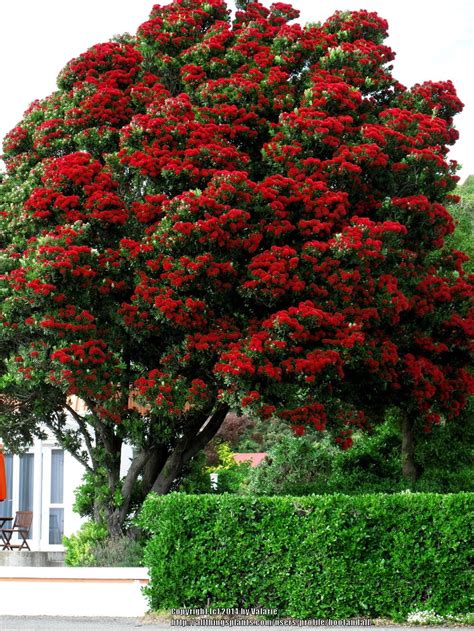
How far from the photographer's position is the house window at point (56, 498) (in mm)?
19984

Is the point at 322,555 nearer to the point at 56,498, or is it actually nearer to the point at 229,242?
the point at 229,242

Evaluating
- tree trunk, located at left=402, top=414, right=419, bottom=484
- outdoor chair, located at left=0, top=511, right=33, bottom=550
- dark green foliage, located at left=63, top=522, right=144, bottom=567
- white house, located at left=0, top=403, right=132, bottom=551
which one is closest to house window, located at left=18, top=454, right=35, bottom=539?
white house, located at left=0, top=403, right=132, bottom=551

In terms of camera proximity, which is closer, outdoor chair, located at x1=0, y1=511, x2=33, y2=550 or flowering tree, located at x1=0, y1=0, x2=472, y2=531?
flowering tree, located at x1=0, y1=0, x2=472, y2=531

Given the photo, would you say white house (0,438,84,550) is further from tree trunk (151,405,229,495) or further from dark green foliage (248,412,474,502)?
tree trunk (151,405,229,495)

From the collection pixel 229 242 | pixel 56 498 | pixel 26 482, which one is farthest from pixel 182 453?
pixel 26 482

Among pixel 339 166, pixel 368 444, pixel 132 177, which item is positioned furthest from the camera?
pixel 368 444

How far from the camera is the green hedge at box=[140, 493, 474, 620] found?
1099cm

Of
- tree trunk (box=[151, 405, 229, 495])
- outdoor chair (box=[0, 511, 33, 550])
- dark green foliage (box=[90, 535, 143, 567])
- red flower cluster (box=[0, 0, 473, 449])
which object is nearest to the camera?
red flower cluster (box=[0, 0, 473, 449])

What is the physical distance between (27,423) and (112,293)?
4.02m

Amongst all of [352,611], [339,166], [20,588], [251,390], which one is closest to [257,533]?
[352,611]

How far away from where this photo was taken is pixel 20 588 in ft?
40.4

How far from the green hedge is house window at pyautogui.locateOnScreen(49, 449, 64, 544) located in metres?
9.26

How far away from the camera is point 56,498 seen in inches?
793

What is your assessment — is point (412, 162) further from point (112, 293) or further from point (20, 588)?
point (20, 588)
